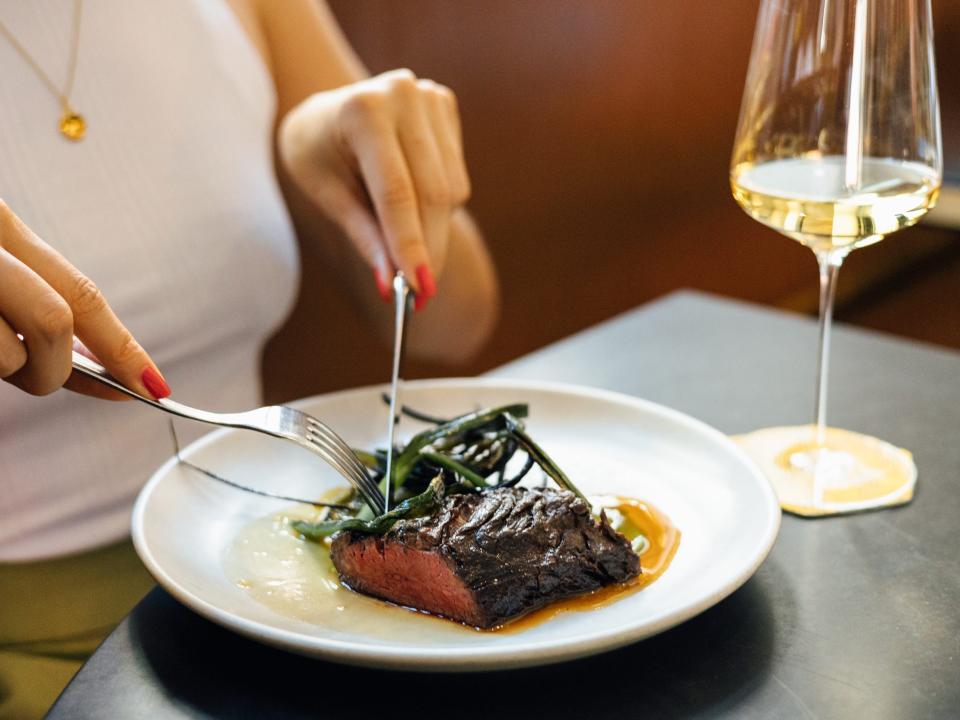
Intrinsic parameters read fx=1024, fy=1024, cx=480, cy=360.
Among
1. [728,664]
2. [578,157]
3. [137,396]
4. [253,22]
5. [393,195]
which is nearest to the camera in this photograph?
[728,664]

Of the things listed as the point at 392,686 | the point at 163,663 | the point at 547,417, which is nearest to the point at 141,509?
the point at 163,663

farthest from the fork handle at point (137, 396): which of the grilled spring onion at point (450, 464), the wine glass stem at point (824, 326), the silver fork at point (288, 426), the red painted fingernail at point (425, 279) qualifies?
the wine glass stem at point (824, 326)

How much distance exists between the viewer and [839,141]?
2.90 feet

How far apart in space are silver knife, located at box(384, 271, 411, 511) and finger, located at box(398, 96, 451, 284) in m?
0.03

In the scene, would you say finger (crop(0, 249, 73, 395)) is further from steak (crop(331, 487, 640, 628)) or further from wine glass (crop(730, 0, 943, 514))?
wine glass (crop(730, 0, 943, 514))

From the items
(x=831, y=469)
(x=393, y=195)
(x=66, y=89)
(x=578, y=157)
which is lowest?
(x=578, y=157)

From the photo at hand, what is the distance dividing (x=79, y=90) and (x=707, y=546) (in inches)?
36.4

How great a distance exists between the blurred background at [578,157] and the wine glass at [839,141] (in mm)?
1313

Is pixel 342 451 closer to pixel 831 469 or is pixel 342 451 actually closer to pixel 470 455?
pixel 470 455

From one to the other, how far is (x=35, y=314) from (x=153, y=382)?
4.2 inches

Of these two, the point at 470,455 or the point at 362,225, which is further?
the point at 362,225

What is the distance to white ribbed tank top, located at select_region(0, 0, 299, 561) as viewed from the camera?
1.15 m

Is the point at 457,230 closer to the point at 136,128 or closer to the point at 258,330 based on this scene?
the point at 258,330

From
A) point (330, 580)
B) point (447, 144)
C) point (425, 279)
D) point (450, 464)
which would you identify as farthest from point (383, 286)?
point (330, 580)
